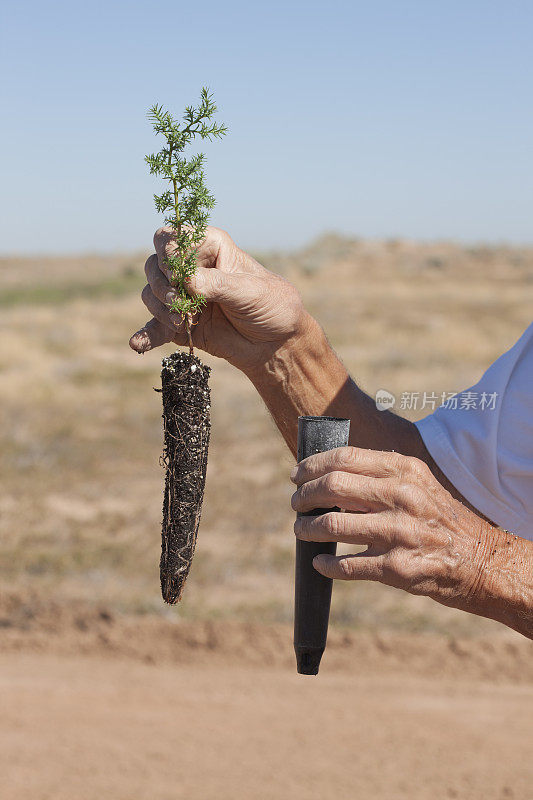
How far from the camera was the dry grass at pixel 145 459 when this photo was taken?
258 inches

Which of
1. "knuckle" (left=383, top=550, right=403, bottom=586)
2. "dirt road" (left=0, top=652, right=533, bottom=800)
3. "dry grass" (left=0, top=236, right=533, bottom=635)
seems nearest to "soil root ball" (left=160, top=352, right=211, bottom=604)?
"knuckle" (left=383, top=550, right=403, bottom=586)

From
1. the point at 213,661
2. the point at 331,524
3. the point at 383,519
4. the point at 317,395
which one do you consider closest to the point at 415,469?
the point at 383,519

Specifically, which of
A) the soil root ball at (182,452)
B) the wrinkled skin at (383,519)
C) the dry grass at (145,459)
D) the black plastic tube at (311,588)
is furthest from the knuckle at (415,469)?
the dry grass at (145,459)

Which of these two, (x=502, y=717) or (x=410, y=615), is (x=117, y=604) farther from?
(x=502, y=717)

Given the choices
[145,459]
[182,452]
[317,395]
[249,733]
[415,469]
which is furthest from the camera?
Answer: [145,459]

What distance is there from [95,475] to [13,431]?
2072 mm

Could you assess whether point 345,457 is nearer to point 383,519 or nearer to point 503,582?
point 383,519

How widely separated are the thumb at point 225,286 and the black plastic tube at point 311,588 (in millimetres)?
521

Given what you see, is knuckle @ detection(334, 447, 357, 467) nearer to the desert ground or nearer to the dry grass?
the desert ground

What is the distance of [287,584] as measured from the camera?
6.84 metres

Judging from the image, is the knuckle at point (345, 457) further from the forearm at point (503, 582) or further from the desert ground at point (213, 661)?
the desert ground at point (213, 661)

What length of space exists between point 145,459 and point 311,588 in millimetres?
8218

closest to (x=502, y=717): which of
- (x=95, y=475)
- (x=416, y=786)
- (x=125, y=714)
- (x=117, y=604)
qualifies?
(x=416, y=786)

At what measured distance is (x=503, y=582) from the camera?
2057 millimetres
